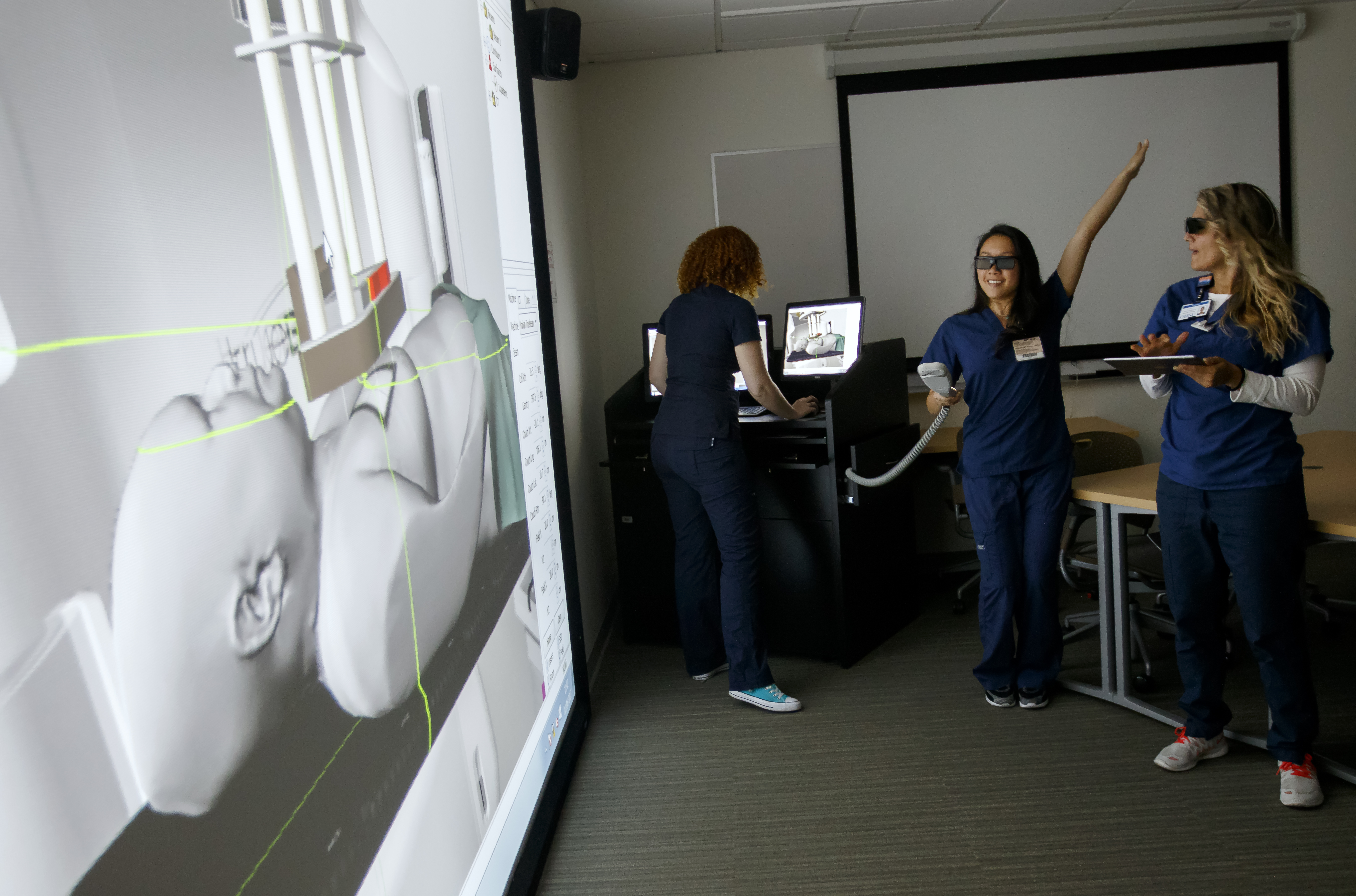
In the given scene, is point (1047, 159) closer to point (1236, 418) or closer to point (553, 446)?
point (1236, 418)

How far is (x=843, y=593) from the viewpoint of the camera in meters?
2.93

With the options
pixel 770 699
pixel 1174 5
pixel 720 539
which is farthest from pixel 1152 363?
pixel 1174 5

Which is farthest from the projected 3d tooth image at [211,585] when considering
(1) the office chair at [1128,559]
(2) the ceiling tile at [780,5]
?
(2) the ceiling tile at [780,5]

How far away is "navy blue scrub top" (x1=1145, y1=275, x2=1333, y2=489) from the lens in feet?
6.24

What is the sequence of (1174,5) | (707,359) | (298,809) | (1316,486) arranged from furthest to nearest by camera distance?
(1174,5) < (707,359) < (1316,486) < (298,809)

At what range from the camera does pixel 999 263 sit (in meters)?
2.36

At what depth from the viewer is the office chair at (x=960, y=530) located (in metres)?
3.41

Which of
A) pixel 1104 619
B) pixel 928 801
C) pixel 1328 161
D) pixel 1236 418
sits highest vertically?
pixel 1328 161

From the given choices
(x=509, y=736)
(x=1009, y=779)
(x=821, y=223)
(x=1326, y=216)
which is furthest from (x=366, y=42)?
(x=1326, y=216)

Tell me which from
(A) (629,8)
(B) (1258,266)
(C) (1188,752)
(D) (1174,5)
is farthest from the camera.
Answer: (D) (1174,5)

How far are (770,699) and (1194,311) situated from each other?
1608mm

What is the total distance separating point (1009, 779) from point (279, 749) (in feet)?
6.33

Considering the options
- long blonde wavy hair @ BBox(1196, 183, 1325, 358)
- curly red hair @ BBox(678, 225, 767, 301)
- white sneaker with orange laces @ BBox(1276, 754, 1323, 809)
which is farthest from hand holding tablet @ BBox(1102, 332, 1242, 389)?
curly red hair @ BBox(678, 225, 767, 301)

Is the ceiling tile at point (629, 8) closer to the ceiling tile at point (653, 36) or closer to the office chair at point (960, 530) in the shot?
the ceiling tile at point (653, 36)
